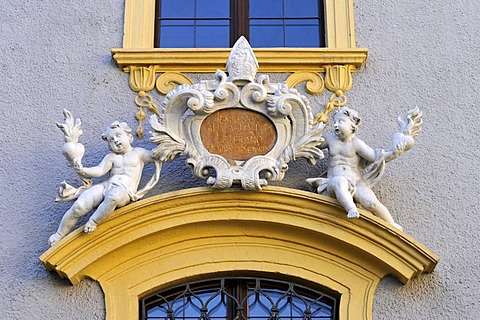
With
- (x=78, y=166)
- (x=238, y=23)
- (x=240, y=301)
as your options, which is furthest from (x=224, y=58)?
(x=240, y=301)

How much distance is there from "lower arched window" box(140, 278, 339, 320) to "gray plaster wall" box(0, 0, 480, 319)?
1.39 feet

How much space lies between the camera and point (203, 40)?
11070 mm

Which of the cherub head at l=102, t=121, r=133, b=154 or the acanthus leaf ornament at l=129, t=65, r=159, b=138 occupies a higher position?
the acanthus leaf ornament at l=129, t=65, r=159, b=138

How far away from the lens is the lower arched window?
9.72 metres

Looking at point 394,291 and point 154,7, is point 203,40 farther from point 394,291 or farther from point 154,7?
point 394,291

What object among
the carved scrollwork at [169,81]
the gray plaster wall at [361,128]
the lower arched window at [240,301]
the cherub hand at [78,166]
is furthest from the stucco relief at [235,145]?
the lower arched window at [240,301]

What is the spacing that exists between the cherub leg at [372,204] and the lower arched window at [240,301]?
0.70 m

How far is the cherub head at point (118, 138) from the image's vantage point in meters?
9.86

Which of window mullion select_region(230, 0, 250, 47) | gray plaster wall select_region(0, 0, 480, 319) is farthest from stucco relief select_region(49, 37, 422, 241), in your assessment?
window mullion select_region(230, 0, 250, 47)

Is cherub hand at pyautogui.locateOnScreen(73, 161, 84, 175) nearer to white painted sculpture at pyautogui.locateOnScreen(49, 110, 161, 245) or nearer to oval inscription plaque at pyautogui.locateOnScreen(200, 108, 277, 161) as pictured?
white painted sculpture at pyautogui.locateOnScreen(49, 110, 161, 245)

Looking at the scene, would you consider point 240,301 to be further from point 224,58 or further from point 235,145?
point 224,58

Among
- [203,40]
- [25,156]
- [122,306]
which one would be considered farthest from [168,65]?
[122,306]

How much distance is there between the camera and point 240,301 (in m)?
9.74

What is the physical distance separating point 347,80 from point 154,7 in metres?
1.84
